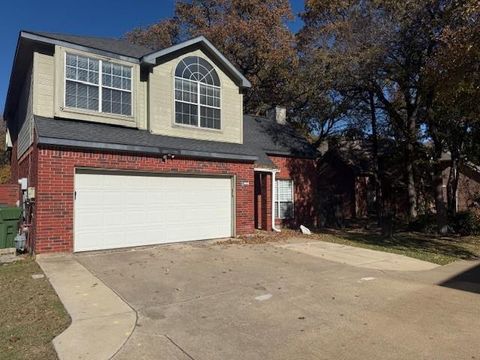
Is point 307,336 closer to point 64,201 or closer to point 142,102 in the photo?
point 64,201

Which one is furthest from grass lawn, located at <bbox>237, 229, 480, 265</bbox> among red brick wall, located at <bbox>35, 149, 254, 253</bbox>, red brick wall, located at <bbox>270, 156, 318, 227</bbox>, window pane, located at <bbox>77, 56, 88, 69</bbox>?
window pane, located at <bbox>77, 56, 88, 69</bbox>

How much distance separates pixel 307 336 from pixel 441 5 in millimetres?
14251

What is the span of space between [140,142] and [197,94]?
12.4ft

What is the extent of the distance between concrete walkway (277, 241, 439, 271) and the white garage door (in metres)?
2.82

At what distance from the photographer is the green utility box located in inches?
463

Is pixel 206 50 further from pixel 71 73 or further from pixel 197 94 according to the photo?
pixel 71 73

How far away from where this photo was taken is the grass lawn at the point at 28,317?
5.18 meters

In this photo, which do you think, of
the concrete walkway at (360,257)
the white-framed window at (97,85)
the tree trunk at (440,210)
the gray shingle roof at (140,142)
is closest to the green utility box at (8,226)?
the gray shingle roof at (140,142)

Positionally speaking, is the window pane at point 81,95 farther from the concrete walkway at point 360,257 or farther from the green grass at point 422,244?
the green grass at point 422,244

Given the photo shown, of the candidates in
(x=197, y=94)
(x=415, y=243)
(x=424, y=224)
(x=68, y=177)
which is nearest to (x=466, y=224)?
(x=424, y=224)

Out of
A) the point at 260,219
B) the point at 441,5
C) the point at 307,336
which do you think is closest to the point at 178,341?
the point at 307,336

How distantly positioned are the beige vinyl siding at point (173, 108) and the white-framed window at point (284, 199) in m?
3.42

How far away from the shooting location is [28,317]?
6.38 metres

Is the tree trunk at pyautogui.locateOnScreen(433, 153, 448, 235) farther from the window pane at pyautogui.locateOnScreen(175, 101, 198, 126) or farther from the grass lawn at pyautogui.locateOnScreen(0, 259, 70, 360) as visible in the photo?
the grass lawn at pyautogui.locateOnScreen(0, 259, 70, 360)
